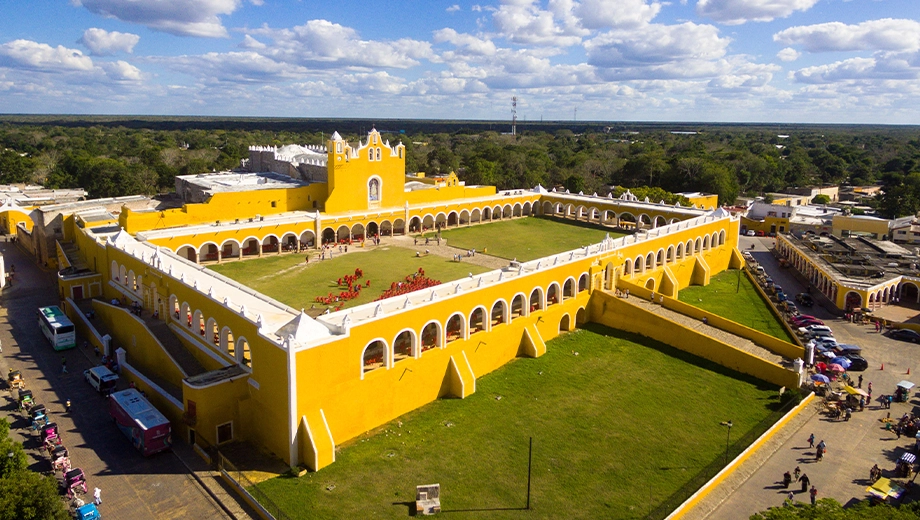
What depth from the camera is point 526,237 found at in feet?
130

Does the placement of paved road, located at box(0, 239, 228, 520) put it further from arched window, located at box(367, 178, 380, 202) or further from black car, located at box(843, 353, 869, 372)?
black car, located at box(843, 353, 869, 372)

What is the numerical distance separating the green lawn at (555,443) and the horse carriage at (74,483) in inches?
161

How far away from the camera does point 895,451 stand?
17.9 metres

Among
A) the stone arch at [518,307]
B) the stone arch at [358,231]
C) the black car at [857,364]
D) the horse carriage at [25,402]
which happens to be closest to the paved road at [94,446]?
the horse carriage at [25,402]

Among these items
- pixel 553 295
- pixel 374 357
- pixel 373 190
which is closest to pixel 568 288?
pixel 553 295

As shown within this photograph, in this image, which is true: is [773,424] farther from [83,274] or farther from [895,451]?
[83,274]

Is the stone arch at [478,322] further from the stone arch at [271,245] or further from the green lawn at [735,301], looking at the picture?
the stone arch at [271,245]

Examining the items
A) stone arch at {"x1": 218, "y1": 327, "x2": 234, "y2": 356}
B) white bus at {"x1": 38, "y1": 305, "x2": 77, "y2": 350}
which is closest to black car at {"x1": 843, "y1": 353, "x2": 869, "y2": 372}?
stone arch at {"x1": 218, "y1": 327, "x2": 234, "y2": 356}

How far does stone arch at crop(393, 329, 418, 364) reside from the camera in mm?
18716

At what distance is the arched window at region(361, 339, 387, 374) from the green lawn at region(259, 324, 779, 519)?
177 cm

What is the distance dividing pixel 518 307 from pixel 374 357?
664cm

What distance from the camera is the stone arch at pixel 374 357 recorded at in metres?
17.7

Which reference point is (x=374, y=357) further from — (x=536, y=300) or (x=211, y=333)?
(x=536, y=300)


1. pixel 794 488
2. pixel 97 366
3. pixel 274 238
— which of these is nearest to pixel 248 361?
A: pixel 97 366
